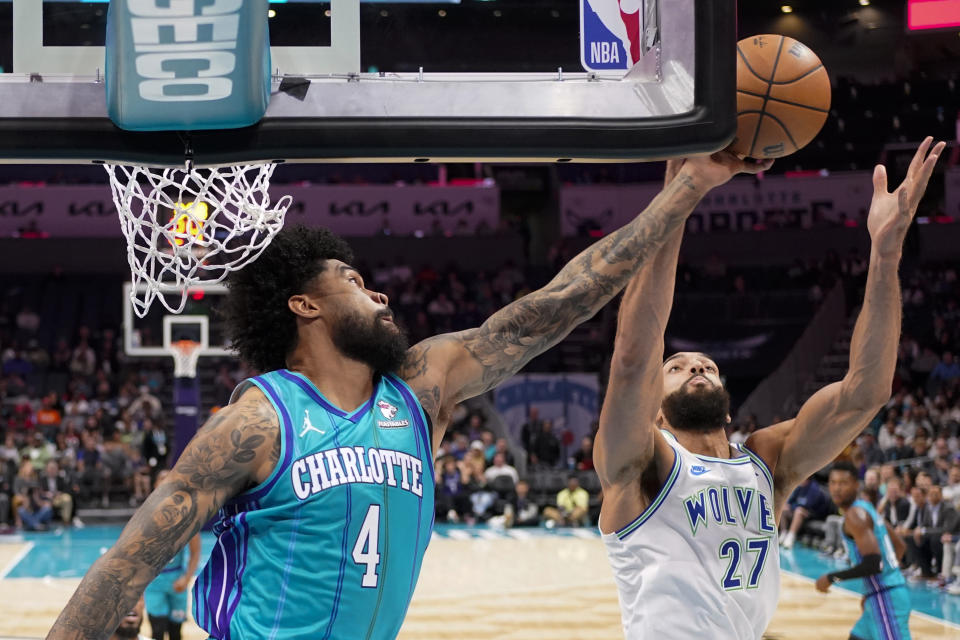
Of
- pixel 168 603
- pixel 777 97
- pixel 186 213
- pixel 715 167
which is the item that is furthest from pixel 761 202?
pixel 186 213

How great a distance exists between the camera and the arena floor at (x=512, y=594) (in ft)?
28.9

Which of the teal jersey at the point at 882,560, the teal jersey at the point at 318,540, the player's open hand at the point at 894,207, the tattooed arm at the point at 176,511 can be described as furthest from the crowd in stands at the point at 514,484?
the tattooed arm at the point at 176,511

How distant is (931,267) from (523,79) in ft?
66.0

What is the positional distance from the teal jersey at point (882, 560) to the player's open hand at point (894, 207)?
150 inches

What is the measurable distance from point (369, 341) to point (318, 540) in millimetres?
471

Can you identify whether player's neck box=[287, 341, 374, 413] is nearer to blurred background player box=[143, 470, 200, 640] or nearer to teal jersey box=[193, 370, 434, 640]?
teal jersey box=[193, 370, 434, 640]

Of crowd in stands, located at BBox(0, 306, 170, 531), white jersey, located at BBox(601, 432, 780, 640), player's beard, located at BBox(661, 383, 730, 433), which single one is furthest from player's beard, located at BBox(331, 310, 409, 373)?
crowd in stands, located at BBox(0, 306, 170, 531)

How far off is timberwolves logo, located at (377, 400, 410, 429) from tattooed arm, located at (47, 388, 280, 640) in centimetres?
24

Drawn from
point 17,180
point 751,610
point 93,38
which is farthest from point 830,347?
point 93,38

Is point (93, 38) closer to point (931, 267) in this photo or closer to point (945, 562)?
point (945, 562)

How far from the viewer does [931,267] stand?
69.4ft

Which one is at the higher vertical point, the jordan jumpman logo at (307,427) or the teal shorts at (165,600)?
the jordan jumpman logo at (307,427)

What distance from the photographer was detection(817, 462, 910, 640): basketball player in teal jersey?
6.57 metres

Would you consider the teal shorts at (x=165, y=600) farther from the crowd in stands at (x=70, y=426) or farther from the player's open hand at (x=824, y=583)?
the crowd in stands at (x=70, y=426)
